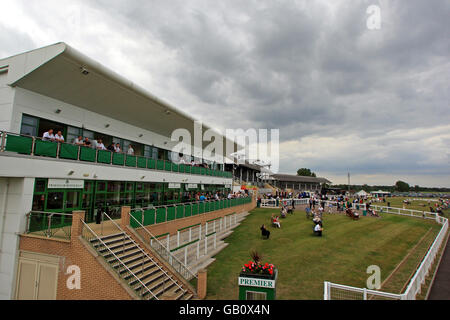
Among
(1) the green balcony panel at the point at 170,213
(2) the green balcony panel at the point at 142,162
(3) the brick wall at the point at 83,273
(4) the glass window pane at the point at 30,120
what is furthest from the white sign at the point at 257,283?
(4) the glass window pane at the point at 30,120

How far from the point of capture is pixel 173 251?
13.4 metres

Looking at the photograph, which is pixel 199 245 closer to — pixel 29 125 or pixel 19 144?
pixel 19 144

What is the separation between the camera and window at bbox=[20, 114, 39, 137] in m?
12.6

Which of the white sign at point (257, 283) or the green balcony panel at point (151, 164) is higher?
the green balcony panel at point (151, 164)

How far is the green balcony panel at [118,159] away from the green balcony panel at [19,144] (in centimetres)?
480

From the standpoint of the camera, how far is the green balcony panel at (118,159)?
1538 centimetres

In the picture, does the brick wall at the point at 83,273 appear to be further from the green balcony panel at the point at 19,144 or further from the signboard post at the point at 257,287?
the signboard post at the point at 257,287

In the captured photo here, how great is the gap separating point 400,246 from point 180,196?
17746mm

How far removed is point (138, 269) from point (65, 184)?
230 inches

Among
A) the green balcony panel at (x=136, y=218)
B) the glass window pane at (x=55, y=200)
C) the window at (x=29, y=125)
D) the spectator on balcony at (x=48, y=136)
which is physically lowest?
the green balcony panel at (x=136, y=218)

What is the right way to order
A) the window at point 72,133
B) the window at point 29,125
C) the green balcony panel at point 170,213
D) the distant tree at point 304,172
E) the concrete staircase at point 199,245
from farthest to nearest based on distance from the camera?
the distant tree at point 304,172, the green balcony panel at point 170,213, the window at point 72,133, the concrete staircase at point 199,245, the window at point 29,125

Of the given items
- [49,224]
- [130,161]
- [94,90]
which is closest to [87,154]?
[130,161]

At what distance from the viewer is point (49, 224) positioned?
10461 mm

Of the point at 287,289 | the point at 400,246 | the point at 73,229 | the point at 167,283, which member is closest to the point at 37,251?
the point at 73,229
